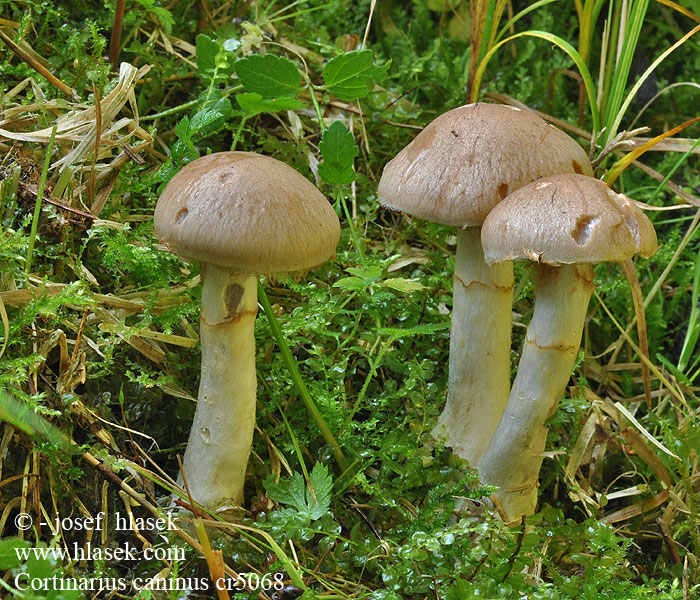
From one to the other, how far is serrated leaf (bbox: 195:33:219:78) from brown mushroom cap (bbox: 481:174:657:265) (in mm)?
1275

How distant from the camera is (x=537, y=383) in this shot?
6.78 feet

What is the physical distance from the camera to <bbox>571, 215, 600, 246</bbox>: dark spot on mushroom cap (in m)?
1.75

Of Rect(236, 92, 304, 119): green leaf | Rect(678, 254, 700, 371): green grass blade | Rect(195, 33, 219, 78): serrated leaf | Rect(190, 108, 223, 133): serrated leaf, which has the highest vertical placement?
Rect(195, 33, 219, 78): serrated leaf

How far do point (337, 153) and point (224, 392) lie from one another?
870 millimetres

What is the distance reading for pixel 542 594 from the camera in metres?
1.78

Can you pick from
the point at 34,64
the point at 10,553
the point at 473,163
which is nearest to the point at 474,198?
the point at 473,163

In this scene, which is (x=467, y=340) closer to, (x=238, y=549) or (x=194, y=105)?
(x=238, y=549)

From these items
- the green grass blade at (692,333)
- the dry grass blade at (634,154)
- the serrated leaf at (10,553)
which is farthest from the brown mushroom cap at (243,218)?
the green grass blade at (692,333)

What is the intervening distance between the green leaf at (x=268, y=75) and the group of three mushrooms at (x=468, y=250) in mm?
505

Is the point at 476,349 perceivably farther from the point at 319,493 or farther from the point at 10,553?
the point at 10,553

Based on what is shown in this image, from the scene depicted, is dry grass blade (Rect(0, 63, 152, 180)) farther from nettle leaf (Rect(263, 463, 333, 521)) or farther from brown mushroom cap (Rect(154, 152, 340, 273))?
nettle leaf (Rect(263, 463, 333, 521))

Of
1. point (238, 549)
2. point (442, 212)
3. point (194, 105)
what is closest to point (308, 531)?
point (238, 549)

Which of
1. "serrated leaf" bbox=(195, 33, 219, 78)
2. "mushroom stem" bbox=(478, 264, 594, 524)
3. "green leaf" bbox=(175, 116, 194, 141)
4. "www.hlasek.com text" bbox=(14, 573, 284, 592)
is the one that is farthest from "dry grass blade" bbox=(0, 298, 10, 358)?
"mushroom stem" bbox=(478, 264, 594, 524)

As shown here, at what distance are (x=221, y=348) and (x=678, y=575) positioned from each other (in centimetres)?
158
